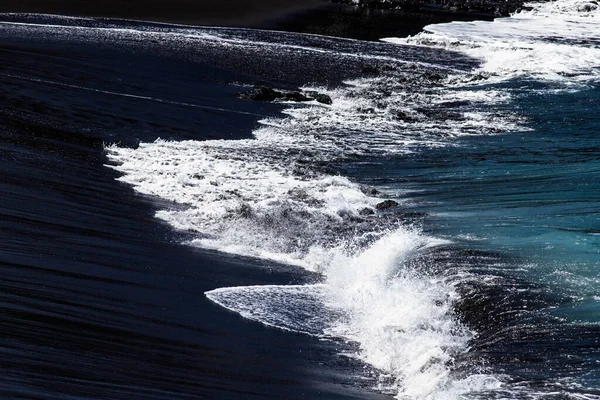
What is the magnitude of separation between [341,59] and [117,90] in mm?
12356

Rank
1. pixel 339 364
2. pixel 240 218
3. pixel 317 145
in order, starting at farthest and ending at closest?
pixel 317 145
pixel 240 218
pixel 339 364

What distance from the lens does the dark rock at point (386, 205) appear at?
18109mm

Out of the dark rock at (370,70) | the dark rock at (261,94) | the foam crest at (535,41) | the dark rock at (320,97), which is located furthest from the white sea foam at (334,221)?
the foam crest at (535,41)

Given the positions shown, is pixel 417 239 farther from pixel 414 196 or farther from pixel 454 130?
pixel 454 130

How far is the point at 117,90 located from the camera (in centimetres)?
2758

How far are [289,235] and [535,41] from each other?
30.3 metres

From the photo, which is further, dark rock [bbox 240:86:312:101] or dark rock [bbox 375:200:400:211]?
dark rock [bbox 240:86:312:101]

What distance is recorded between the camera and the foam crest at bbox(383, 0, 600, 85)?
1389 inches

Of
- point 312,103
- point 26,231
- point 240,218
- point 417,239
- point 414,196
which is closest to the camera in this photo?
point 26,231

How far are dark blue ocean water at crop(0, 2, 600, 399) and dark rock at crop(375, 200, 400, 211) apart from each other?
0.13ft

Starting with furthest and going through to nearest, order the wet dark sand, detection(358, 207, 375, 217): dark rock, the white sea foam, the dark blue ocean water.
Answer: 1. the wet dark sand
2. detection(358, 207, 375, 217): dark rock
3. the white sea foam
4. the dark blue ocean water

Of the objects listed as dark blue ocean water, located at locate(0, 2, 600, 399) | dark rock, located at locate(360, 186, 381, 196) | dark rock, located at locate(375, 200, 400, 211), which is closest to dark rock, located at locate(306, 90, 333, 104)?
dark blue ocean water, located at locate(0, 2, 600, 399)


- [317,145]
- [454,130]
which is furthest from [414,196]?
[454,130]

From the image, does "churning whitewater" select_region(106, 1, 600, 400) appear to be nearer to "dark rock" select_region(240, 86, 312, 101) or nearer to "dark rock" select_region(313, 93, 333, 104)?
"dark rock" select_region(313, 93, 333, 104)
